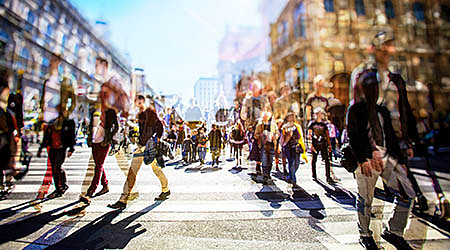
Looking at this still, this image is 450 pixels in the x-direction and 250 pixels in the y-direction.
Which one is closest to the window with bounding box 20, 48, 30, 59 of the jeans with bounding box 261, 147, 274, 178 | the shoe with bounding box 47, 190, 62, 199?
the shoe with bounding box 47, 190, 62, 199

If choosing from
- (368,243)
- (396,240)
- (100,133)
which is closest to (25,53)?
(100,133)

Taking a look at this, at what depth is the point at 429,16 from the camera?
2311 millimetres

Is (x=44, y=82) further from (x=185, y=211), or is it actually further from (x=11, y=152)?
(x=185, y=211)

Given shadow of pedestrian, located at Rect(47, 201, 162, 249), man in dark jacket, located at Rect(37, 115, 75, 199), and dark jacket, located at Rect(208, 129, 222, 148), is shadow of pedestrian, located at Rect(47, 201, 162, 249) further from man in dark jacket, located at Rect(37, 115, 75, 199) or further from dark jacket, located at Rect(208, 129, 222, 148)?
dark jacket, located at Rect(208, 129, 222, 148)

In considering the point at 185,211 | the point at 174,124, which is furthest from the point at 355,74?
the point at 174,124

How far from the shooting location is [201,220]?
6.65 ft

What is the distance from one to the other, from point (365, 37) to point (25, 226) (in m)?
4.39

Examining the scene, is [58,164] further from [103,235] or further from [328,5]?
[328,5]

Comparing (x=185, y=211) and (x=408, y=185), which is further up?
(x=408, y=185)

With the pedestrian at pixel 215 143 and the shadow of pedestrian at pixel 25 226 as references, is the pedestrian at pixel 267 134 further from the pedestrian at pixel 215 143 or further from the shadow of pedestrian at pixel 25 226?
the shadow of pedestrian at pixel 25 226

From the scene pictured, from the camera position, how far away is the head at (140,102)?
2.39 metres

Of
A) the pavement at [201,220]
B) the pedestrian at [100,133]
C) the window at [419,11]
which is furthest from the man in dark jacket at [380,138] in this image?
the pedestrian at [100,133]

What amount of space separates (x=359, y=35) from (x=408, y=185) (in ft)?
5.60

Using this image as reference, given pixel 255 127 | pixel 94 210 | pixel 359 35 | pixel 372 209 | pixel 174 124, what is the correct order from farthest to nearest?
pixel 174 124, pixel 255 127, pixel 94 210, pixel 359 35, pixel 372 209
